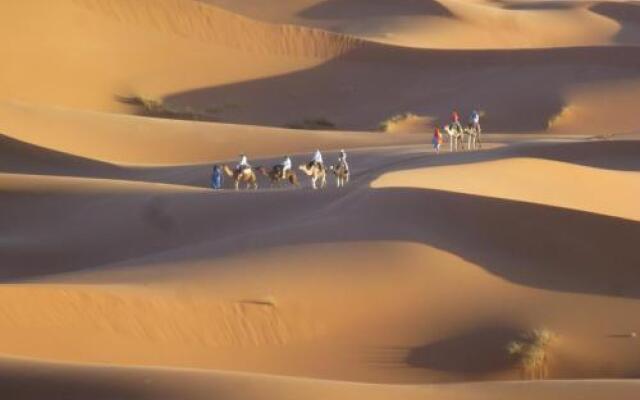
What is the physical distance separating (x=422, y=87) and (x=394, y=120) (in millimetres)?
4346

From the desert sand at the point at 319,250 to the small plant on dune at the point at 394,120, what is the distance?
0.44 ft

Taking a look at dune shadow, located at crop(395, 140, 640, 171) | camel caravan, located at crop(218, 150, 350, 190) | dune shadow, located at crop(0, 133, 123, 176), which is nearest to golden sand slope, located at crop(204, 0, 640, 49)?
dune shadow, located at crop(0, 133, 123, 176)

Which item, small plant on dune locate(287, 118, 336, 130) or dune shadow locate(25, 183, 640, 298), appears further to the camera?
small plant on dune locate(287, 118, 336, 130)

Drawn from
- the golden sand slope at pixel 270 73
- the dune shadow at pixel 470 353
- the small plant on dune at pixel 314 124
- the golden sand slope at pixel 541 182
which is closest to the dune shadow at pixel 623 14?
the golden sand slope at pixel 270 73

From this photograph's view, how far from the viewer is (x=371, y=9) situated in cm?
5631

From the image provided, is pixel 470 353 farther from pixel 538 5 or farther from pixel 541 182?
pixel 538 5

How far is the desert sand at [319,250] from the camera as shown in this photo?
11.4 m

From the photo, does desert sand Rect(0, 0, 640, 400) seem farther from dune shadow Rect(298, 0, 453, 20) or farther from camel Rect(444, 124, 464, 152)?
dune shadow Rect(298, 0, 453, 20)

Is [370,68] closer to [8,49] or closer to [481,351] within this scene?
[8,49]

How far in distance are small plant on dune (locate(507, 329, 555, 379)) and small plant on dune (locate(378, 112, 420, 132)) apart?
949 inches

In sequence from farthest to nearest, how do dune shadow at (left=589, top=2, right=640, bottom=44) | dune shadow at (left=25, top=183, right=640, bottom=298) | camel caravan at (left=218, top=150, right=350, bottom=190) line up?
dune shadow at (left=589, top=2, right=640, bottom=44) < camel caravan at (left=218, top=150, right=350, bottom=190) < dune shadow at (left=25, top=183, right=640, bottom=298)

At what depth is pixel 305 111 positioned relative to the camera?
3931 centimetres

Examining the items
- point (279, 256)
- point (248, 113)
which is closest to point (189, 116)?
point (248, 113)

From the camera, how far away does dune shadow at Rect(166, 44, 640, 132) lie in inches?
1483
